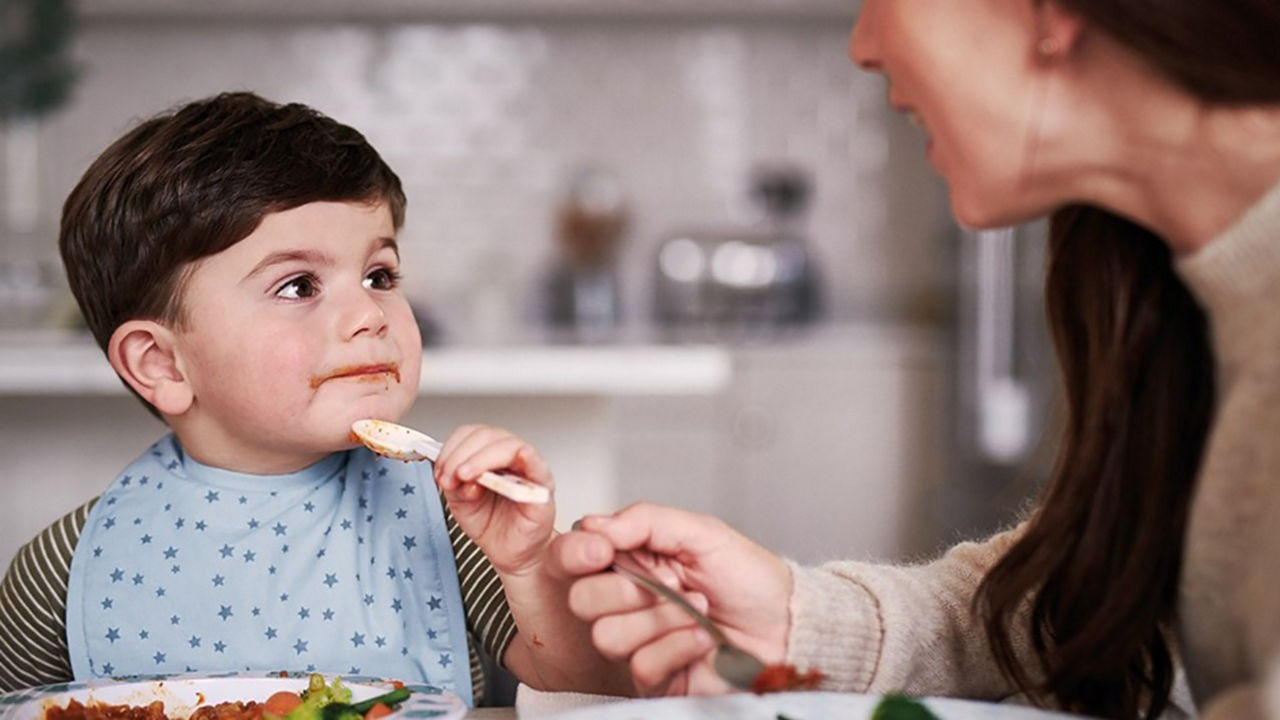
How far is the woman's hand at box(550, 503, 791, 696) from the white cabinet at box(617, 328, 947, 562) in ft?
11.1

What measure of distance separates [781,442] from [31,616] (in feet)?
11.1

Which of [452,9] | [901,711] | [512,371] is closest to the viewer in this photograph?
[901,711]

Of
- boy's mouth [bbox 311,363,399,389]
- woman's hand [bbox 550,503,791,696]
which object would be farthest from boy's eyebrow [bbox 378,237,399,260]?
woman's hand [bbox 550,503,791,696]

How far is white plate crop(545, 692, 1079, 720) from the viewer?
0.71 m

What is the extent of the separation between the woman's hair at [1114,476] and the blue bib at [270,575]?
18.6 inches

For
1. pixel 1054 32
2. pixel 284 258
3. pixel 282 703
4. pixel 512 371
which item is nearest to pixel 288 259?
pixel 284 258

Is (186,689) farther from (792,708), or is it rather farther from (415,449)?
(792,708)

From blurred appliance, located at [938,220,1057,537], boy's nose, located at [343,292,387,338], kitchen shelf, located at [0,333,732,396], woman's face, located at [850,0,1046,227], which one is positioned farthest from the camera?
blurred appliance, located at [938,220,1057,537]

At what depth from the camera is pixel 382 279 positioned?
1132 millimetres

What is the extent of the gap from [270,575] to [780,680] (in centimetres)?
48

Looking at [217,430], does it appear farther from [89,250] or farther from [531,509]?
[531,509]

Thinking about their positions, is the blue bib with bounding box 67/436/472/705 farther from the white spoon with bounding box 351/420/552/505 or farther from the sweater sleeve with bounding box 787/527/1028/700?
the sweater sleeve with bounding box 787/527/1028/700

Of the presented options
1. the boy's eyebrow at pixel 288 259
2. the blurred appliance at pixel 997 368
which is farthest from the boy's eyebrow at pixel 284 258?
the blurred appliance at pixel 997 368

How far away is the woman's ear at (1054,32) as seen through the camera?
74cm
